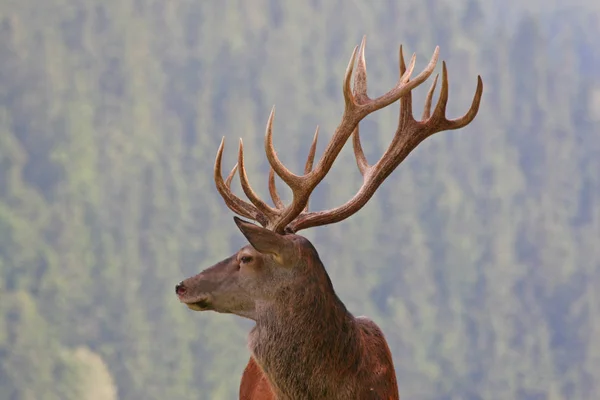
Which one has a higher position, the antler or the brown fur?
the antler

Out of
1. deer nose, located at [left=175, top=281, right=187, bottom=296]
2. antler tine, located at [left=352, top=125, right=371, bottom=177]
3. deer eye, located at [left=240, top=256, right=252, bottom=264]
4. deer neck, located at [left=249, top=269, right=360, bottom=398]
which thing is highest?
antler tine, located at [left=352, top=125, right=371, bottom=177]

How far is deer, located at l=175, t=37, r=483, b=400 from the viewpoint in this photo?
2133mm

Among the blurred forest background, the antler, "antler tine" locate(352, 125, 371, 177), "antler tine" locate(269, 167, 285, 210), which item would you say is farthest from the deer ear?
the blurred forest background

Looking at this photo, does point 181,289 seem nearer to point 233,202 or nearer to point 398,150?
point 233,202

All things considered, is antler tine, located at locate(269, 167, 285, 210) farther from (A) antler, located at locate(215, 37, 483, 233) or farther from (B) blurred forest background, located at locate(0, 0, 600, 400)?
(B) blurred forest background, located at locate(0, 0, 600, 400)

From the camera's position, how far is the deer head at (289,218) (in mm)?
2168

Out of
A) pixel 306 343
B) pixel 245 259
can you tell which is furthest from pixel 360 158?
pixel 306 343

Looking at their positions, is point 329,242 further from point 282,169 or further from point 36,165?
point 282,169

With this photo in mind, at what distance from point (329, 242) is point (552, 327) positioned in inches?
83.4

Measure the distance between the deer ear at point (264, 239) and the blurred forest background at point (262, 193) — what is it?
18.4ft

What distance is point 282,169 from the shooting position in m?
2.29

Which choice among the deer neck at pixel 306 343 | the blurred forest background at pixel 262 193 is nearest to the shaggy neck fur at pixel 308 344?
the deer neck at pixel 306 343

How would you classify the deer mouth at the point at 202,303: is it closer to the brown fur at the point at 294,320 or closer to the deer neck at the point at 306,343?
the brown fur at the point at 294,320

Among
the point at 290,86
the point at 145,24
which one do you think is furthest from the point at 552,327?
the point at 145,24
